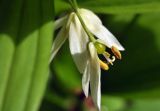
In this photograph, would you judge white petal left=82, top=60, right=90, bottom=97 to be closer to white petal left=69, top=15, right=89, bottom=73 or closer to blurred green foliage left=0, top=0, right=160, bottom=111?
white petal left=69, top=15, right=89, bottom=73

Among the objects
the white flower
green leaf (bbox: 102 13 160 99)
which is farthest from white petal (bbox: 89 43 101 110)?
green leaf (bbox: 102 13 160 99)

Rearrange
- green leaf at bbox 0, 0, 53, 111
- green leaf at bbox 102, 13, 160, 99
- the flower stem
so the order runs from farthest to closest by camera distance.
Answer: green leaf at bbox 102, 13, 160, 99 → the flower stem → green leaf at bbox 0, 0, 53, 111

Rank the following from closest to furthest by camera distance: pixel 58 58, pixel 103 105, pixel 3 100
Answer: pixel 3 100, pixel 58 58, pixel 103 105

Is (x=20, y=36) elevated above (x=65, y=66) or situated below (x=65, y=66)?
above

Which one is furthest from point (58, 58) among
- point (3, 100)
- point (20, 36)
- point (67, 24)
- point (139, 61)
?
point (3, 100)

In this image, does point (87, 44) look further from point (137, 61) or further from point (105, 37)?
point (137, 61)

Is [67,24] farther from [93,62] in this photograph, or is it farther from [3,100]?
[3,100]
